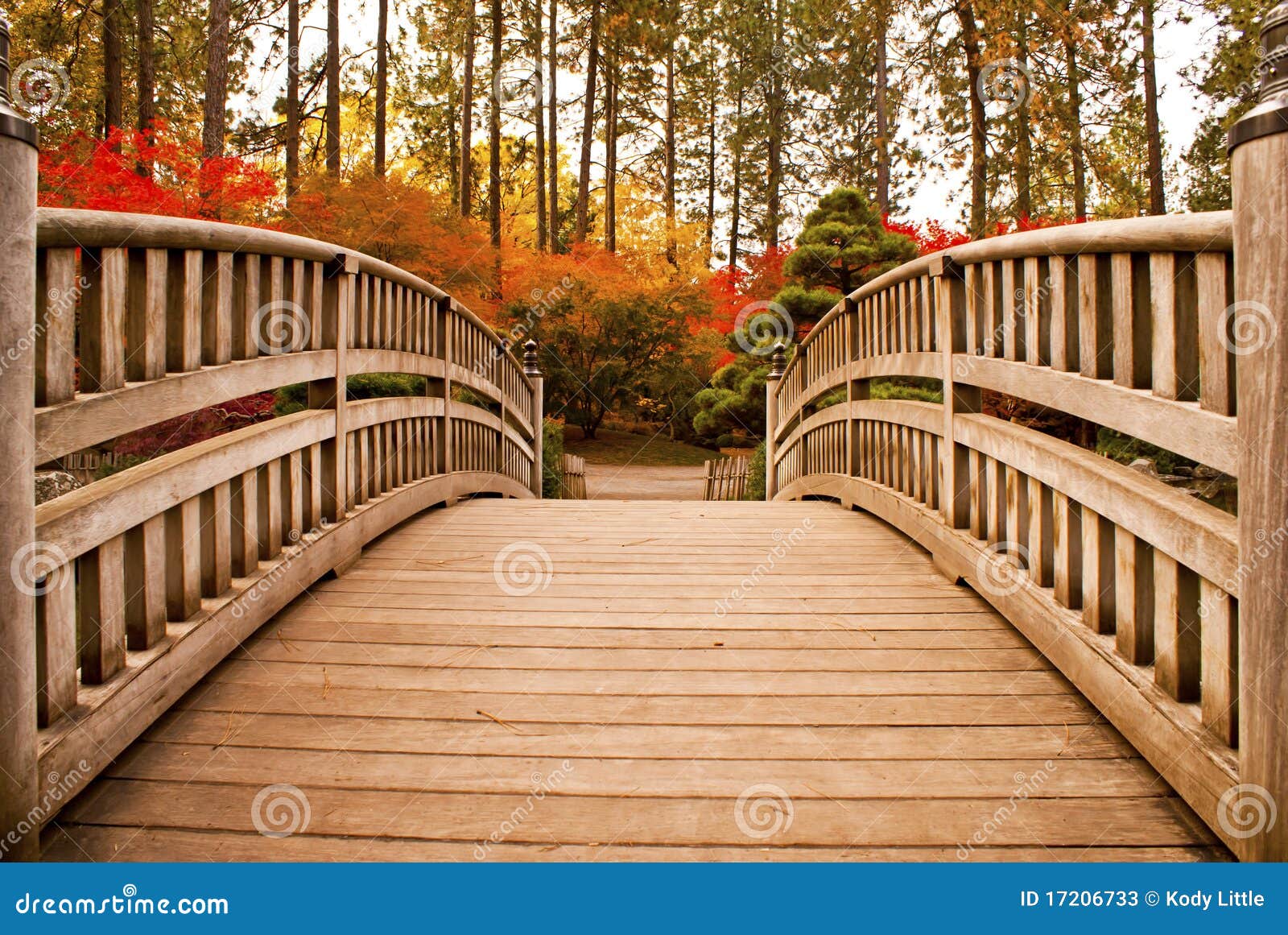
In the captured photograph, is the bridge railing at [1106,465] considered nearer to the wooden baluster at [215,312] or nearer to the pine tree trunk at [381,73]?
the wooden baluster at [215,312]

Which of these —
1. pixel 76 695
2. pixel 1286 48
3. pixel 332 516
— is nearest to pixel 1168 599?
pixel 1286 48

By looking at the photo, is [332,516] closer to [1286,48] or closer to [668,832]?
[668,832]

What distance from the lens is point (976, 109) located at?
1191cm

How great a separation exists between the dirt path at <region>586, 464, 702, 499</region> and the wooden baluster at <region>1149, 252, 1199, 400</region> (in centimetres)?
1048

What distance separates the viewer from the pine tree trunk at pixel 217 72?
9727 millimetres

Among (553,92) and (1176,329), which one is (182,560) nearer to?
(1176,329)

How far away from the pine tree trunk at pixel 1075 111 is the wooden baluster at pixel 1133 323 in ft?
38.7

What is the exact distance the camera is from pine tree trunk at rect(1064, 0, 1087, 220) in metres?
12.0

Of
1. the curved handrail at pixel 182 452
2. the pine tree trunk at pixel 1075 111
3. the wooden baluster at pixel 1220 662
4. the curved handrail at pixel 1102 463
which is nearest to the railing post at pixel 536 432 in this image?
the curved handrail at pixel 182 452

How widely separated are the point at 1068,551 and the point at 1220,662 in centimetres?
69

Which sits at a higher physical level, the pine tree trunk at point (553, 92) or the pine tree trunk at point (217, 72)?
the pine tree trunk at point (553, 92)

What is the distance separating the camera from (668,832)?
5.32 ft

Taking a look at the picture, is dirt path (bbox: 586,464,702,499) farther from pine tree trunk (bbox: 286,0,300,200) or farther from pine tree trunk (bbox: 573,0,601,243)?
pine tree trunk (bbox: 286,0,300,200)

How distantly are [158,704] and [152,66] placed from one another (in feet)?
44.5
